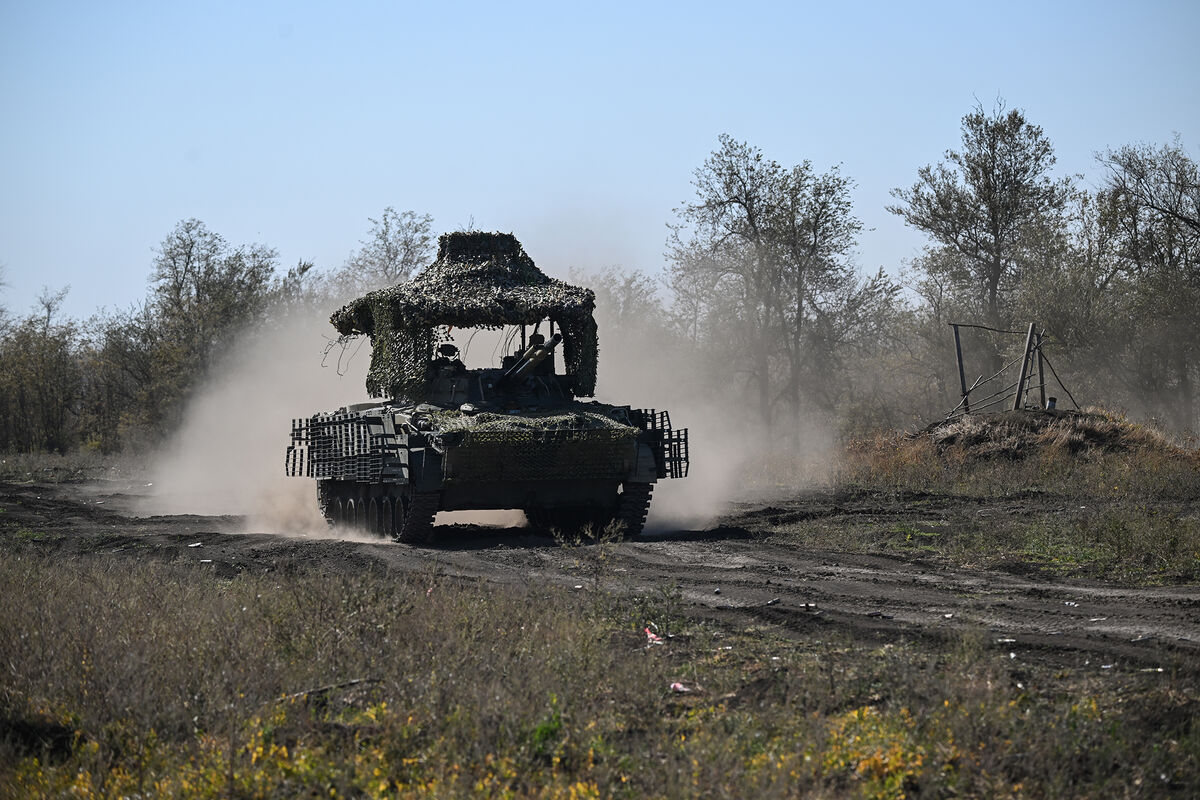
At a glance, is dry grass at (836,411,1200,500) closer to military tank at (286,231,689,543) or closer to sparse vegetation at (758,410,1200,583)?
sparse vegetation at (758,410,1200,583)

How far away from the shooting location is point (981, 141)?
3859 cm

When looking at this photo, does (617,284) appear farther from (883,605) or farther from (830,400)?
(883,605)

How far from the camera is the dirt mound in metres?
22.8

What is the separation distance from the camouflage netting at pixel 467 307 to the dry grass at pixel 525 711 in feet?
28.9

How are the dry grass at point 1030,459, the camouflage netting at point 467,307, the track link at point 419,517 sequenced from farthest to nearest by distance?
the dry grass at point 1030,459
the camouflage netting at point 467,307
the track link at point 419,517

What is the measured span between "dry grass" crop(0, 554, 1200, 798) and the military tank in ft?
20.5

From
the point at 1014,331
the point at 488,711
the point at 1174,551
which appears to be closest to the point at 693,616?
the point at 488,711

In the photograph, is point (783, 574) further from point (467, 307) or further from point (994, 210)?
point (994, 210)

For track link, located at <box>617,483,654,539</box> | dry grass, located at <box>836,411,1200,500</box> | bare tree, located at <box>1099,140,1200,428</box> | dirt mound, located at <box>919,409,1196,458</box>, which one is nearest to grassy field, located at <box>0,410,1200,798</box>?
track link, located at <box>617,483,654,539</box>

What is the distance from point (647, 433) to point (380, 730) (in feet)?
33.8

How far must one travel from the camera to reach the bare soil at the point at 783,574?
8.26m

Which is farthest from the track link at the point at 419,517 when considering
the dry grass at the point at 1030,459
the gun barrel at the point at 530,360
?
the dry grass at the point at 1030,459

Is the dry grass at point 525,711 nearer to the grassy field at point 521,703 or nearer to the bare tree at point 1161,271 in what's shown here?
the grassy field at point 521,703

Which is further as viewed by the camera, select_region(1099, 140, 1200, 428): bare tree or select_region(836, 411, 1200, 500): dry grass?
select_region(1099, 140, 1200, 428): bare tree
